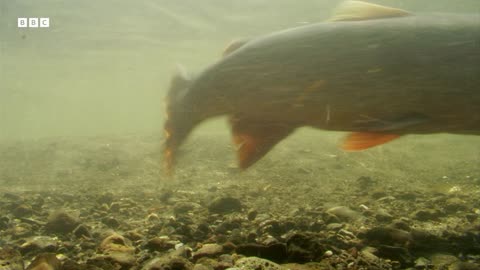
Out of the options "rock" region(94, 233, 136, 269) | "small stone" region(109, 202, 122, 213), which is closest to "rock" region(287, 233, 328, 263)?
"rock" region(94, 233, 136, 269)

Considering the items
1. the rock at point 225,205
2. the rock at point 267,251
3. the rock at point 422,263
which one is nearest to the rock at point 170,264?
the rock at point 267,251

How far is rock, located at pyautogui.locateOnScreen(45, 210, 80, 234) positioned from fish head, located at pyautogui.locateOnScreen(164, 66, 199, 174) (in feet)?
3.27

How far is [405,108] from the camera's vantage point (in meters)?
2.97

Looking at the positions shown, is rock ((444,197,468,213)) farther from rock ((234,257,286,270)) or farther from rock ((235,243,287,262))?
rock ((234,257,286,270))

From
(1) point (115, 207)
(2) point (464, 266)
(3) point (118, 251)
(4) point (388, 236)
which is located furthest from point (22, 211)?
(2) point (464, 266)

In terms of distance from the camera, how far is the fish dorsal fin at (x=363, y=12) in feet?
10.7

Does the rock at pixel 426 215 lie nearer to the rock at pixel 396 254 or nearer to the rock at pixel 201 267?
the rock at pixel 396 254

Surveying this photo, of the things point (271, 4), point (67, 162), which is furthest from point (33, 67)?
point (67, 162)

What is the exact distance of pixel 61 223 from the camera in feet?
12.3

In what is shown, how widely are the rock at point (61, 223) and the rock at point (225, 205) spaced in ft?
4.49

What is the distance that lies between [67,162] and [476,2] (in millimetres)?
18731

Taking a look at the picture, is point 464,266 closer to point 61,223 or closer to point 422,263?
point 422,263

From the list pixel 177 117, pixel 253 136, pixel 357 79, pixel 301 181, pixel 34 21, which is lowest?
pixel 301 181

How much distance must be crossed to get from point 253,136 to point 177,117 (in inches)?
30.6
